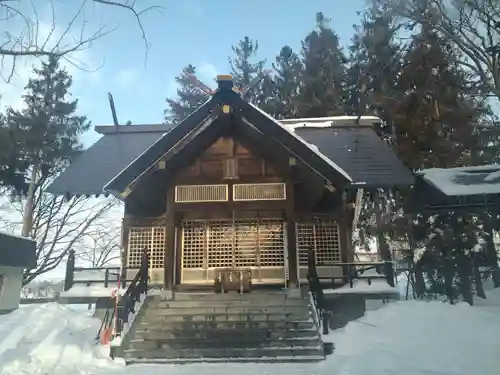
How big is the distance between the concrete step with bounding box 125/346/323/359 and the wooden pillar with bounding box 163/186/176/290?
3.30m

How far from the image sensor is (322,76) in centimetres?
2620

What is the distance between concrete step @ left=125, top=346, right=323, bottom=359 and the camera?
28.0ft

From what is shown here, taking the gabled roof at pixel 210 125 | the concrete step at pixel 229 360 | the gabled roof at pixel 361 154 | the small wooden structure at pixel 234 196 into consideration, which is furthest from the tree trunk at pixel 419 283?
the concrete step at pixel 229 360

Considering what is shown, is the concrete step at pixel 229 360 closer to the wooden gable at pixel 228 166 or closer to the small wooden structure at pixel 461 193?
the wooden gable at pixel 228 166

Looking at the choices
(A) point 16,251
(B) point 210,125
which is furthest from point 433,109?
(A) point 16,251

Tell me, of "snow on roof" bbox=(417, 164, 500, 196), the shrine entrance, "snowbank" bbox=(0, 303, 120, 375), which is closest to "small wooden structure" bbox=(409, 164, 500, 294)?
"snow on roof" bbox=(417, 164, 500, 196)

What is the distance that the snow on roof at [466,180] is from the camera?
40.9ft

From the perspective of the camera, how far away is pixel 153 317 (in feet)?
32.9

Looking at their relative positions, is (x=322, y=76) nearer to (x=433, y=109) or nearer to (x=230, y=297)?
(x=433, y=109)

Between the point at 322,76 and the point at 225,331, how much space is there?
795 inches

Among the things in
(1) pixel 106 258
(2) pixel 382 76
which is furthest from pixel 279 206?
(1) pixel 106 258

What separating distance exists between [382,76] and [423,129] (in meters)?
4.38

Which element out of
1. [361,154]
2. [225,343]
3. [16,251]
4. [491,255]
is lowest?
[225,343]

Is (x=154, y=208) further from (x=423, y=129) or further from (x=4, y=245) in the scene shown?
(x=423, y=129)
